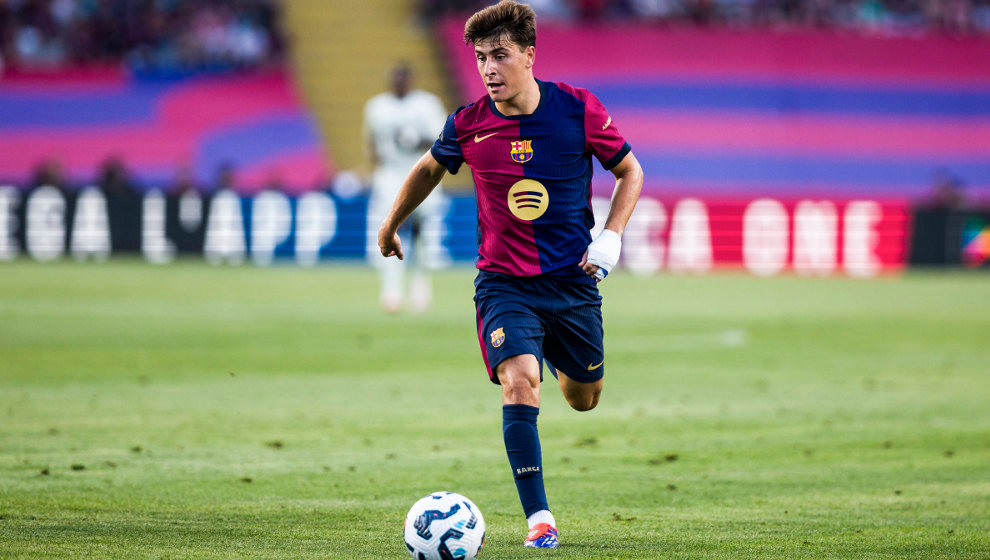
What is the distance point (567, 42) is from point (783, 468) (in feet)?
94.6

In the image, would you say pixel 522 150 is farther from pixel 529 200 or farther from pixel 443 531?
pixel 443 531

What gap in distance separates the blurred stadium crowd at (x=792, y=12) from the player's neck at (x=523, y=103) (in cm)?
2979

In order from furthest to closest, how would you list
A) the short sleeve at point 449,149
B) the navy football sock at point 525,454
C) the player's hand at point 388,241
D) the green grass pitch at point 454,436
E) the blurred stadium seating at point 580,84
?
1. the blurred stadium seating at point 580,84
2. the player's hand at point 388,241
3. the short sleeve at point 449,149
4. the green grass pitch at point 454,436
5. the navy football sock at point 525,454

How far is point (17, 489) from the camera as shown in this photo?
19.5ft

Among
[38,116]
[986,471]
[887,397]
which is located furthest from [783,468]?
[38,116]

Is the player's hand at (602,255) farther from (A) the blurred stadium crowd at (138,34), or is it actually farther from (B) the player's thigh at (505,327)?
(A) the blurred stadium crowd at (138,34)

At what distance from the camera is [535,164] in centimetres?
560

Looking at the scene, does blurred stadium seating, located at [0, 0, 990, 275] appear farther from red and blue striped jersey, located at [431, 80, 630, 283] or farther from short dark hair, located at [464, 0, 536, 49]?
short dark hair, located at [464, 0, 536, 49]

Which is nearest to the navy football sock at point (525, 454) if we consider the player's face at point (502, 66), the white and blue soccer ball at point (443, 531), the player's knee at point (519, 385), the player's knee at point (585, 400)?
the player's knee at point (519, 385)

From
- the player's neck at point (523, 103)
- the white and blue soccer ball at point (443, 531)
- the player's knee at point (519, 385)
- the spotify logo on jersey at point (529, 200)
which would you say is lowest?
the white and blue soccer ball at point (443, 531)

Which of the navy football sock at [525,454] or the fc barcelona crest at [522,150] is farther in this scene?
the fc barcelona crest at [522,150]

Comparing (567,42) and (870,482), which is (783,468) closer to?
(870,482)

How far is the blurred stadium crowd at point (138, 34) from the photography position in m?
33.8

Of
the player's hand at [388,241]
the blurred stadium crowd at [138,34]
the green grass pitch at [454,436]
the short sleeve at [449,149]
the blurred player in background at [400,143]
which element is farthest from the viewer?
the blurred stadium crowd at [138,34]
